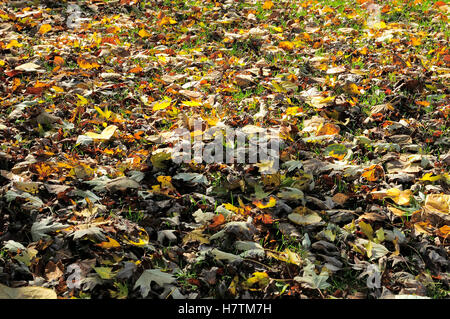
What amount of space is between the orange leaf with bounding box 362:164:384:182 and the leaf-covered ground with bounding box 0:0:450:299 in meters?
0.03

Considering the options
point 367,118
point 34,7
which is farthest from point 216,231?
point 34,7

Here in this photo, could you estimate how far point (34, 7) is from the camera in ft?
17.5

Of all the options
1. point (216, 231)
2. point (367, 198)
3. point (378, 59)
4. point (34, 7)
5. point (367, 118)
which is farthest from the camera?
point (34, 7)

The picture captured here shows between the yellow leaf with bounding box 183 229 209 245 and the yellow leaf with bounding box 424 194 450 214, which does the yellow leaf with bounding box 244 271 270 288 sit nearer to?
the yellow leaf with bounding box 183 229 209 245

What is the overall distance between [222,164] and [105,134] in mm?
916

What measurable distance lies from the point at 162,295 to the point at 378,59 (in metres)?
3.42

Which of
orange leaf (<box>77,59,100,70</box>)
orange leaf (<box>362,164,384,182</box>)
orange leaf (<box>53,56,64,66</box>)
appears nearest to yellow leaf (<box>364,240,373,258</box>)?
orange leaf (<box>362,164,384,182</box>)

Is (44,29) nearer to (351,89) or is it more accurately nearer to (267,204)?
(351,89)

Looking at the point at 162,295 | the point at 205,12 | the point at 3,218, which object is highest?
the point at 205,12

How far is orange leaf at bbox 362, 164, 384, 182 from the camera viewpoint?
260 centimetres

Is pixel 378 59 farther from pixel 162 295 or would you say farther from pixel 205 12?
pixel 162 295

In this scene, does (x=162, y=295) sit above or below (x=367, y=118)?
below

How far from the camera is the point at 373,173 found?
2609 millimetres

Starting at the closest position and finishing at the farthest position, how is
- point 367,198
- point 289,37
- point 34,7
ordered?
1. point 367,198
2. point 289,37
3. point 34,7
